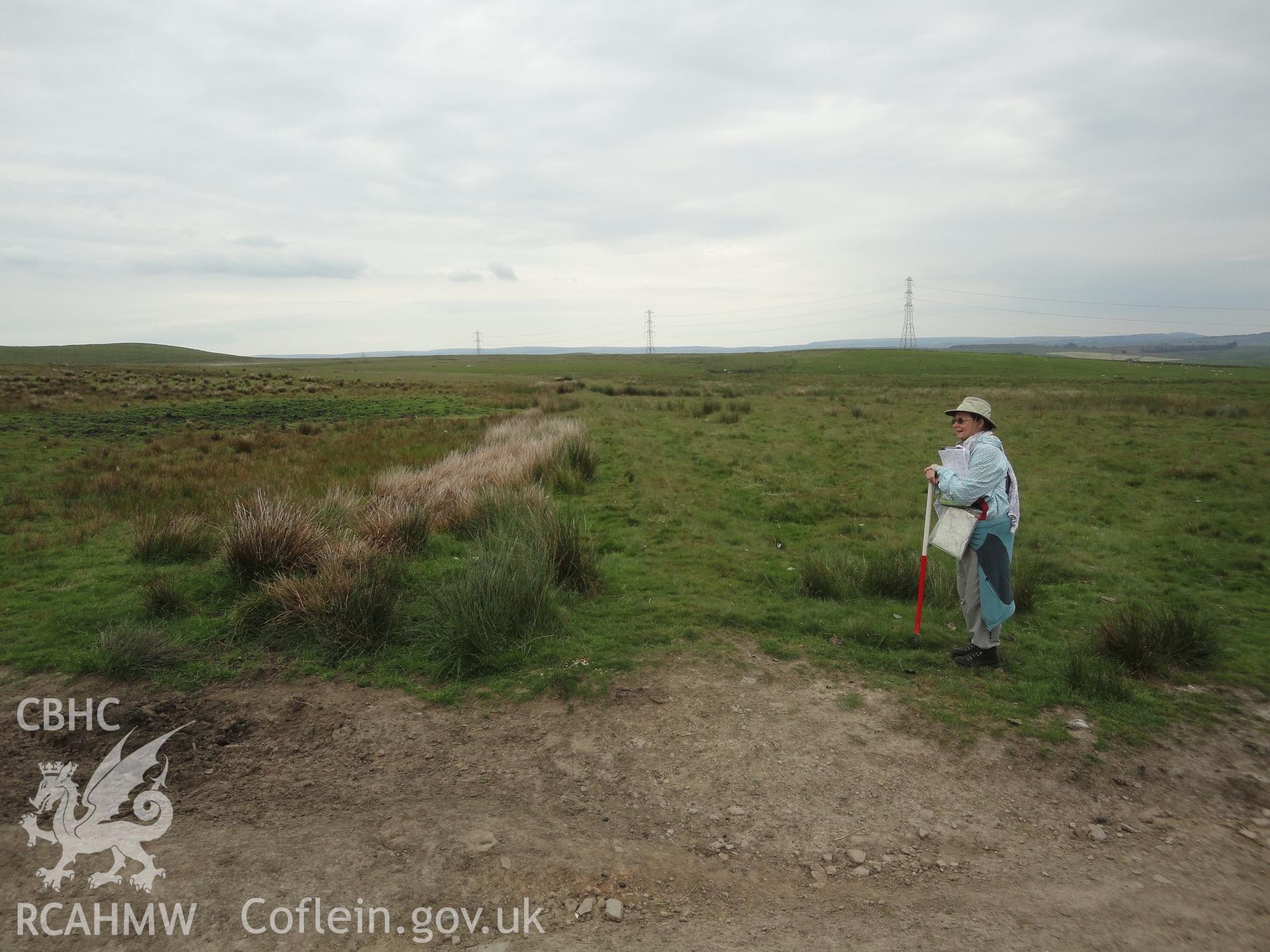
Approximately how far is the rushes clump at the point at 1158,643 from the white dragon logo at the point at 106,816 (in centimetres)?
708

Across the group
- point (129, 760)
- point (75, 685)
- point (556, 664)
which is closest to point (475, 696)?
point (556, 664)

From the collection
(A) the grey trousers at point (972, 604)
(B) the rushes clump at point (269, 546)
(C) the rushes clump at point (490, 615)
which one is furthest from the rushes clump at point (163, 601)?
(A) the grey trousers at point (972, 604)

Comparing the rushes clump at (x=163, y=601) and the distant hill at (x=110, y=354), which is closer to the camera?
the rushes clump at (x=163, y=601)

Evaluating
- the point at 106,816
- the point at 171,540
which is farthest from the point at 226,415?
the point at 106,816

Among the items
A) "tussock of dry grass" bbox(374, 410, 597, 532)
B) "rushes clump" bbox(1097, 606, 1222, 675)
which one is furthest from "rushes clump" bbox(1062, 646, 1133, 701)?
"tussock of dry grass" bbox(374, 410, 597, 532)

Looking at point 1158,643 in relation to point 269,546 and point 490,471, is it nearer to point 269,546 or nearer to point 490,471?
point 269,546

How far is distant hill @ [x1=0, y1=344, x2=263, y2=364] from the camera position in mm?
121625

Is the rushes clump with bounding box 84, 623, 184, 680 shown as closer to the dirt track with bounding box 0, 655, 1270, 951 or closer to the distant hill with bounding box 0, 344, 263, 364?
the dirt track with bounding box 0, 655, 1270, 951

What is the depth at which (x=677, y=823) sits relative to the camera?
4141 millimetres

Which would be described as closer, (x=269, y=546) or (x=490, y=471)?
(x=269, y=546)

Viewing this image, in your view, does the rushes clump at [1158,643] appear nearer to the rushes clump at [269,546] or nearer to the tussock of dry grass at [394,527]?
the tussock of dry grass at [394,527]

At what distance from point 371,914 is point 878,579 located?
639 centimetres

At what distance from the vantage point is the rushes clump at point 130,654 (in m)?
5.84

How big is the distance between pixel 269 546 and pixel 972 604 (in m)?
7.26
